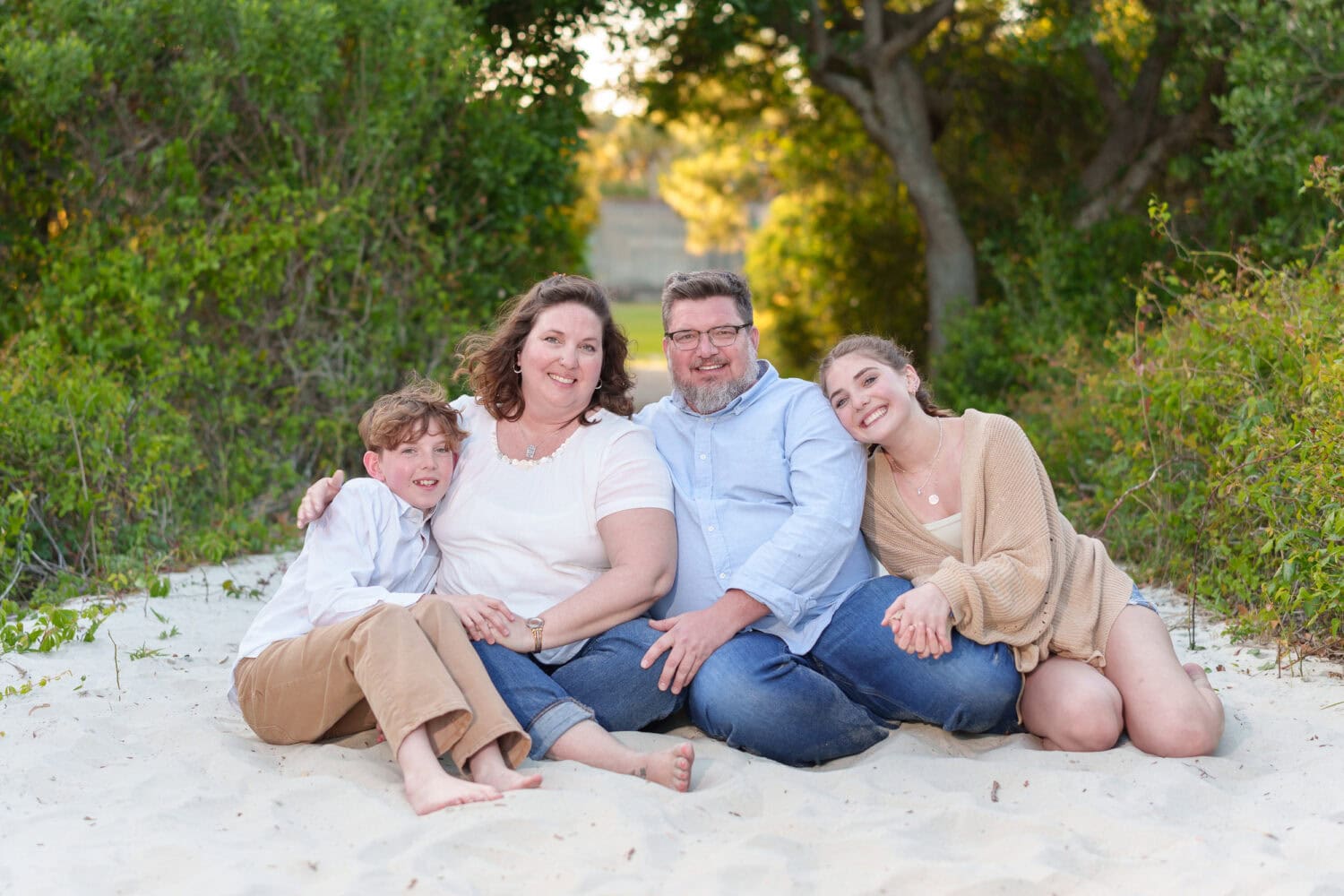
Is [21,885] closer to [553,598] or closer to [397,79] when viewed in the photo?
[553,598]

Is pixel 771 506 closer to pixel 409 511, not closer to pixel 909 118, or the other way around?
pixel 409 511

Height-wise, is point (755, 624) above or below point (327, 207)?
below

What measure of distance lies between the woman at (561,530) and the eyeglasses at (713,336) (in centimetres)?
20

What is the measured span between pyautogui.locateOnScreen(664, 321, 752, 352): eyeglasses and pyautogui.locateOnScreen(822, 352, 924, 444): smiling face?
0.32m

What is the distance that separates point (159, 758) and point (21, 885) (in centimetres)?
79

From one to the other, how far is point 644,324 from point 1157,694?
27.2 meters

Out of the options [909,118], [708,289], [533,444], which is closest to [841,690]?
[533,444]

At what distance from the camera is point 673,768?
11.0 feet

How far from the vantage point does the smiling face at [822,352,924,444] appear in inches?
152

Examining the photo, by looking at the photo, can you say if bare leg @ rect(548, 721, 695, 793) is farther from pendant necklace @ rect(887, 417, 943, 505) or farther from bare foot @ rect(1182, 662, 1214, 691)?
bare foot @ rect(1182, 662, 1214, 691)

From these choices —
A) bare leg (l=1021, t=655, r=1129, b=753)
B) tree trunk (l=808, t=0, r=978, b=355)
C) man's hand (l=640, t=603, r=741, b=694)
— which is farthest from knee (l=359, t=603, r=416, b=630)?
tree trunk (l=808, t=0, r=978, b=355)

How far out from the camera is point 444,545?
155 inches

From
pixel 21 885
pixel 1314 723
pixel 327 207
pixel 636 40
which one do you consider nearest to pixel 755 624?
pixel 1314 723

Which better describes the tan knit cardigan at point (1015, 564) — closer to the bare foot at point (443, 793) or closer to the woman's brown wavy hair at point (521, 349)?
the woman's brown wavy hair at point (521, 349)
